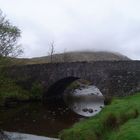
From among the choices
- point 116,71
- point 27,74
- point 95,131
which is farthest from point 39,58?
point 95,131

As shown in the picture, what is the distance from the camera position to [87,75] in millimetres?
45938

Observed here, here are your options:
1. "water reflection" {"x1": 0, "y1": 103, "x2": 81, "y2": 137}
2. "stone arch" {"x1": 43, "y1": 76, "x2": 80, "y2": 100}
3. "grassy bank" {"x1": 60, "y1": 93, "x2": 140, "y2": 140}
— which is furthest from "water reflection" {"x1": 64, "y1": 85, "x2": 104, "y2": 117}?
"grassy bank" {"x1": 60, "y1": 93, "x2": 140, "y2": 140}

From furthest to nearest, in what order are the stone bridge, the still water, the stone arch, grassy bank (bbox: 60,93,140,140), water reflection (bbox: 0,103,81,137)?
the stone arch → the stone bridge → the still water → water reflection (bbox: 0,103,81,137) → grassy bank (bbox: 60,93,140,140)

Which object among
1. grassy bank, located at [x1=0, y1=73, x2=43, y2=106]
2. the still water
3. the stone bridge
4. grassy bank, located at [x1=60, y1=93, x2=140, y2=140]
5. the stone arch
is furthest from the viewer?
the stone arch

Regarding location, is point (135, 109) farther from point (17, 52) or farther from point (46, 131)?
point (17, 52)

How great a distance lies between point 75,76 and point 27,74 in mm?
6639

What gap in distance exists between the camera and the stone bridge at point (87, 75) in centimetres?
4197

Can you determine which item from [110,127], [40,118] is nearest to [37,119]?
[40,118]

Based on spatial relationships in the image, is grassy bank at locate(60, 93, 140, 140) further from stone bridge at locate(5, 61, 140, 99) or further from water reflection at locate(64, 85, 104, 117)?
stone bridge at locate(5, 61, 140, 99)

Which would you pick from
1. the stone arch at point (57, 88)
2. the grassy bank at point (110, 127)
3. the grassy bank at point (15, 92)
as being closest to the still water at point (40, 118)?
the grassy bank at point (15, 92)

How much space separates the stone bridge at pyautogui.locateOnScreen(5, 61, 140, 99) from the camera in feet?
138

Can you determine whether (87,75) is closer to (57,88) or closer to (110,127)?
(57,88)

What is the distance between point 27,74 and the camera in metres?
50.4

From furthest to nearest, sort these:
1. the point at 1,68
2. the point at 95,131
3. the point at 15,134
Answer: the point at 1,68 → the point at 15,134 → the point at 95,131
